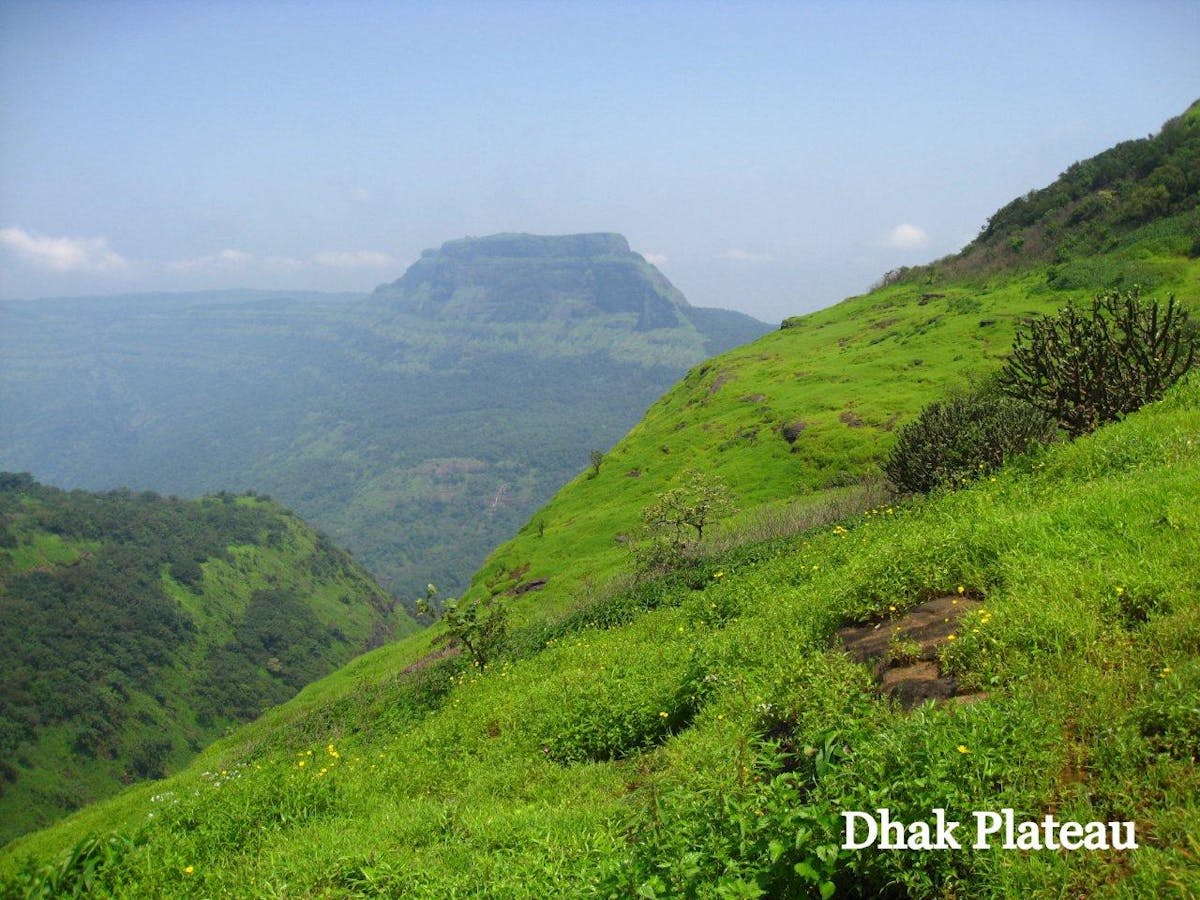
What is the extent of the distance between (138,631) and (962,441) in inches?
6228

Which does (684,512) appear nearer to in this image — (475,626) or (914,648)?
(475,626)

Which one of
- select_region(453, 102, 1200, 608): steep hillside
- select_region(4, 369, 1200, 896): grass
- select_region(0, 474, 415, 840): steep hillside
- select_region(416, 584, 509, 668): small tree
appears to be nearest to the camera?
select_region(4, 369, 1200, 896): grass

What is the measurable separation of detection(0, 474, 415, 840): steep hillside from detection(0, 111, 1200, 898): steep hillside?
112 metres

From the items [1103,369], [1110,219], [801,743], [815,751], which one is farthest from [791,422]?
[815,751]

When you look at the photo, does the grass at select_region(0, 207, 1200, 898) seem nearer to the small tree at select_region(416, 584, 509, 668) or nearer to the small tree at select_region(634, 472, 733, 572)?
the small tree at select_region(416, 584, 509, 668)

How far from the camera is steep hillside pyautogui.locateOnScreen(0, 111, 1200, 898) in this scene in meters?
4.82

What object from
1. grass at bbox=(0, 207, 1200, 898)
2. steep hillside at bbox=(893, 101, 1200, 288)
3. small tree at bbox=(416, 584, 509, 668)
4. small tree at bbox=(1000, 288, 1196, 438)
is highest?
steep hillside at bbox=(893, 101, 1200, 288)

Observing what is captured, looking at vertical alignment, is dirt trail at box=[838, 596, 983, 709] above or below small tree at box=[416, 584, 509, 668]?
above

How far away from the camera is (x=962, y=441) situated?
1817 centimetres

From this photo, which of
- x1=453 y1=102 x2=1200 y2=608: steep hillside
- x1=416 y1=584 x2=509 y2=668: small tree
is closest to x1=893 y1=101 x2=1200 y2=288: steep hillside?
x1=453 y1=102 x2=1200 y2=608: steep hillside

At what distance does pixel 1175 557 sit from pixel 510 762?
798 centimetres

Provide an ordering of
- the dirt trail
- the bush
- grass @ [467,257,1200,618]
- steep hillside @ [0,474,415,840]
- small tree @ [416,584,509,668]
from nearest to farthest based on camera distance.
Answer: the dirt trail → the bush → small tree @ [416,584,509,668] → grass @ [467,257,1200,618] → steep hillside @ [0,474,415,840]

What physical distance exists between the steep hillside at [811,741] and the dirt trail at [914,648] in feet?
0.16

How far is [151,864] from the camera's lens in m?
7.21
